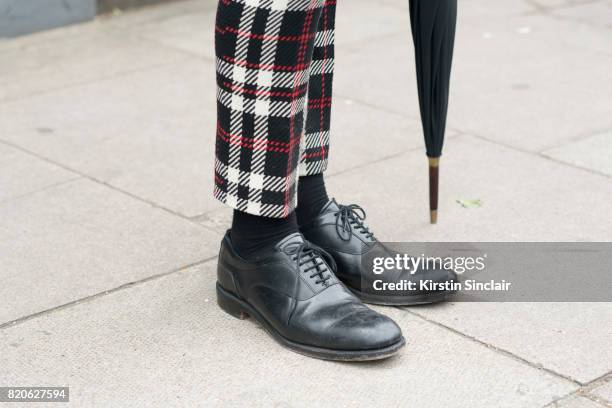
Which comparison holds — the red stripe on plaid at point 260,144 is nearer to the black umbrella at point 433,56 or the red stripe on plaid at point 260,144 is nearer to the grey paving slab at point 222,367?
the grey paving slab at point 222,367

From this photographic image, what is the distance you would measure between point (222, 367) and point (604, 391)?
0.85m

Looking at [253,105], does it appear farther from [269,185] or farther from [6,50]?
[6,50]

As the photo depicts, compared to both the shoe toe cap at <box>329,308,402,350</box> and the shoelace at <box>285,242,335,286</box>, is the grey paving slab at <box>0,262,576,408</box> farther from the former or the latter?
the shoelace at <box>285,242,335,286</box>

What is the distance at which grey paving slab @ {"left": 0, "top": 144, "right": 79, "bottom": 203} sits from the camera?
3514mm

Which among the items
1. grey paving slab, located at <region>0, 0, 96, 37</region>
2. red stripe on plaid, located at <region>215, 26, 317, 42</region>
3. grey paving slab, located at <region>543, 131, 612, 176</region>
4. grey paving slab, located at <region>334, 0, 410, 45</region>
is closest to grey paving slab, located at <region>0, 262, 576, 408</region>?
red stripe on plaid, located at <region>215, 26, 317, 42</region>

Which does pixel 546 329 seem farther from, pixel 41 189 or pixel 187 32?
pixel 187 32

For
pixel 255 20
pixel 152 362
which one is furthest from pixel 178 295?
pixel 255 20

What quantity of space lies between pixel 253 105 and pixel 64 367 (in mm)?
736

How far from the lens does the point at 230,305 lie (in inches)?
103

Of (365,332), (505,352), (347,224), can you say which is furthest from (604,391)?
(347,224)

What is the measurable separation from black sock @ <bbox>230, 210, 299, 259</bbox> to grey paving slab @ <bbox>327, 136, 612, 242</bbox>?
2.16ft

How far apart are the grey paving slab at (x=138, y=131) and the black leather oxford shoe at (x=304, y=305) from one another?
2.64ft

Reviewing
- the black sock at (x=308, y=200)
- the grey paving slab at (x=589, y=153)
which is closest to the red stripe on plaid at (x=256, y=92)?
the black sock at (x=308, y=200)

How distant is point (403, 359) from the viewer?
7.90 ft
